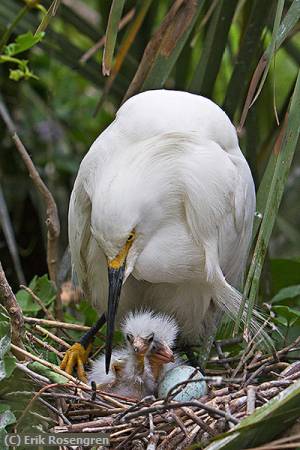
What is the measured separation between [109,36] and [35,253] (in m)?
2.38

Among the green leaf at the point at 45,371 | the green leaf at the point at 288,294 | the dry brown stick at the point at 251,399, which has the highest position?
the dry brown stick at the point at 251,399

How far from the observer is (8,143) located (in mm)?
4836

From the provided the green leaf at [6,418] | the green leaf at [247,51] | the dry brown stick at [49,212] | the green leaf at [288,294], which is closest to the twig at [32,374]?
the green leaf at [6,418]

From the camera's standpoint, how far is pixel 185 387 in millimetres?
2770

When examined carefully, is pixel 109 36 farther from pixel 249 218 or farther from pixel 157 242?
pixel 249 218

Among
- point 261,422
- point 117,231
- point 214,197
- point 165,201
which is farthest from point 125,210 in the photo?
point 261,422

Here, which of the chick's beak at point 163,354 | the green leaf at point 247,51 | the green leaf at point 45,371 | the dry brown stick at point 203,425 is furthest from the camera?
the green leaf at point 247,51

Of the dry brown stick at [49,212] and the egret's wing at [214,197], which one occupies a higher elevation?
the egret's wing at [214,197]

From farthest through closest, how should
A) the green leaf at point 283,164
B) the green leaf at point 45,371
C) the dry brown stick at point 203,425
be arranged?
the green leaf at point 45,371, the dry brown stick at point 203,425, the green leaf at point 283,164

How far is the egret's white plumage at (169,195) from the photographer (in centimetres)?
295

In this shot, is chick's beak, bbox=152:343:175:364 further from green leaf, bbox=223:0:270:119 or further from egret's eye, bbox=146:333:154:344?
green leaf, bbox=223:0:270:119

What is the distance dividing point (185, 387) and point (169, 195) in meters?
0.60

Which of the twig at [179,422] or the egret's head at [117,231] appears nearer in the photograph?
Result: the twig at [179,422]

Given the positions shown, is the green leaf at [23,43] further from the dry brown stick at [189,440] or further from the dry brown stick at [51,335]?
the dry brown stick at [189,440]
